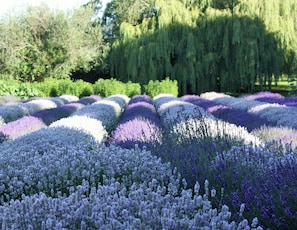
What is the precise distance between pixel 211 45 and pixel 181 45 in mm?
1606

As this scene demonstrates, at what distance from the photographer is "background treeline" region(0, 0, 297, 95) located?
2341 cm

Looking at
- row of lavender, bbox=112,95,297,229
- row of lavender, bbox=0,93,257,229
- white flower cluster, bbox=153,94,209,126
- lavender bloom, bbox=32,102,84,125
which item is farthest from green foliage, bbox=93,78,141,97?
row of lavender, bbox=112,95,297,229

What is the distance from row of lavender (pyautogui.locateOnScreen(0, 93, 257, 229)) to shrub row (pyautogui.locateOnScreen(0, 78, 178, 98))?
16589mm

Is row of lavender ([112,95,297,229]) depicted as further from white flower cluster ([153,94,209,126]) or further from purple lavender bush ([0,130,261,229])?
white flower cluster ([153,94,209,126])

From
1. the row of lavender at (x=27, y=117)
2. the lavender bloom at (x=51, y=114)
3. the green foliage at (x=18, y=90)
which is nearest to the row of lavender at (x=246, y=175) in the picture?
the row of lavender at (x=27, y=117)

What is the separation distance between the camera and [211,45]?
2453cm

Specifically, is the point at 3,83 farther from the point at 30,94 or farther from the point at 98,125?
the point at 98,125

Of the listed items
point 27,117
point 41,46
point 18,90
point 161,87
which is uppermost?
point 41,46

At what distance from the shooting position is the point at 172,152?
15.1 feet

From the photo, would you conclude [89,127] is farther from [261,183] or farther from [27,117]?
[261,183]

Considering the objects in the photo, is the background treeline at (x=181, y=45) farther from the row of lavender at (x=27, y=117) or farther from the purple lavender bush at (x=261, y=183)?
the purple lavender bush at (x=261, y=183)

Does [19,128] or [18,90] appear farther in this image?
[18,90]

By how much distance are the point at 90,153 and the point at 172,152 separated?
0.85m

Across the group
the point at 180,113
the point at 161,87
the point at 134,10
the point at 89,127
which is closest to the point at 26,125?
the point at 89,127
